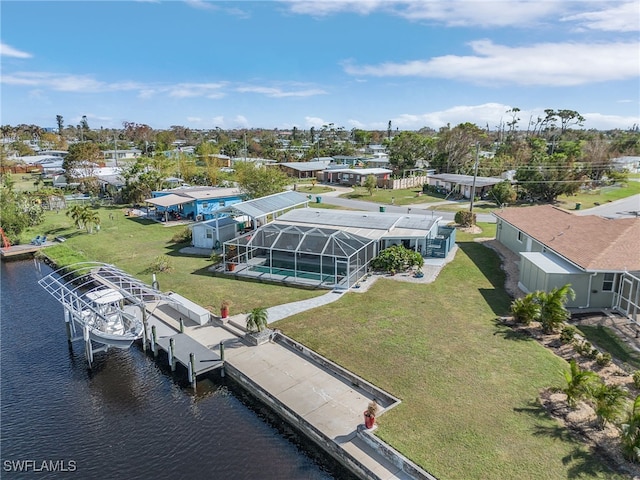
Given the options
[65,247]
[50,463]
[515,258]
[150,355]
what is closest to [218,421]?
[50,463]

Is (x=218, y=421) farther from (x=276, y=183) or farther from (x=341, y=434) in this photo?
(x=276, y=183)

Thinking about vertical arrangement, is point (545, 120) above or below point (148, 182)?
above

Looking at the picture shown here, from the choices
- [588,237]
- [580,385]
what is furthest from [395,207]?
[580,385]

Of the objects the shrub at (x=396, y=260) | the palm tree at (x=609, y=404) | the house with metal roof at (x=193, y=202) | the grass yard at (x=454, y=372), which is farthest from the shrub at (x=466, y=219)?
the palm tree at (x=609, y=404)

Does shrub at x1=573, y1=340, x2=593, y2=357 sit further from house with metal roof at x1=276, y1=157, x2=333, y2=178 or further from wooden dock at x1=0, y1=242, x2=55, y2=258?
house with metal roof at x1=276, y1=157, x2=333, y2=178

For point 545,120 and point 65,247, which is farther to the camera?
point 545,120

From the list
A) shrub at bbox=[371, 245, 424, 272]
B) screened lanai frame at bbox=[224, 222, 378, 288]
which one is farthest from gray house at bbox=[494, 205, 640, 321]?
screened lanai frame at bbox=[224, 222, 378, 288]
